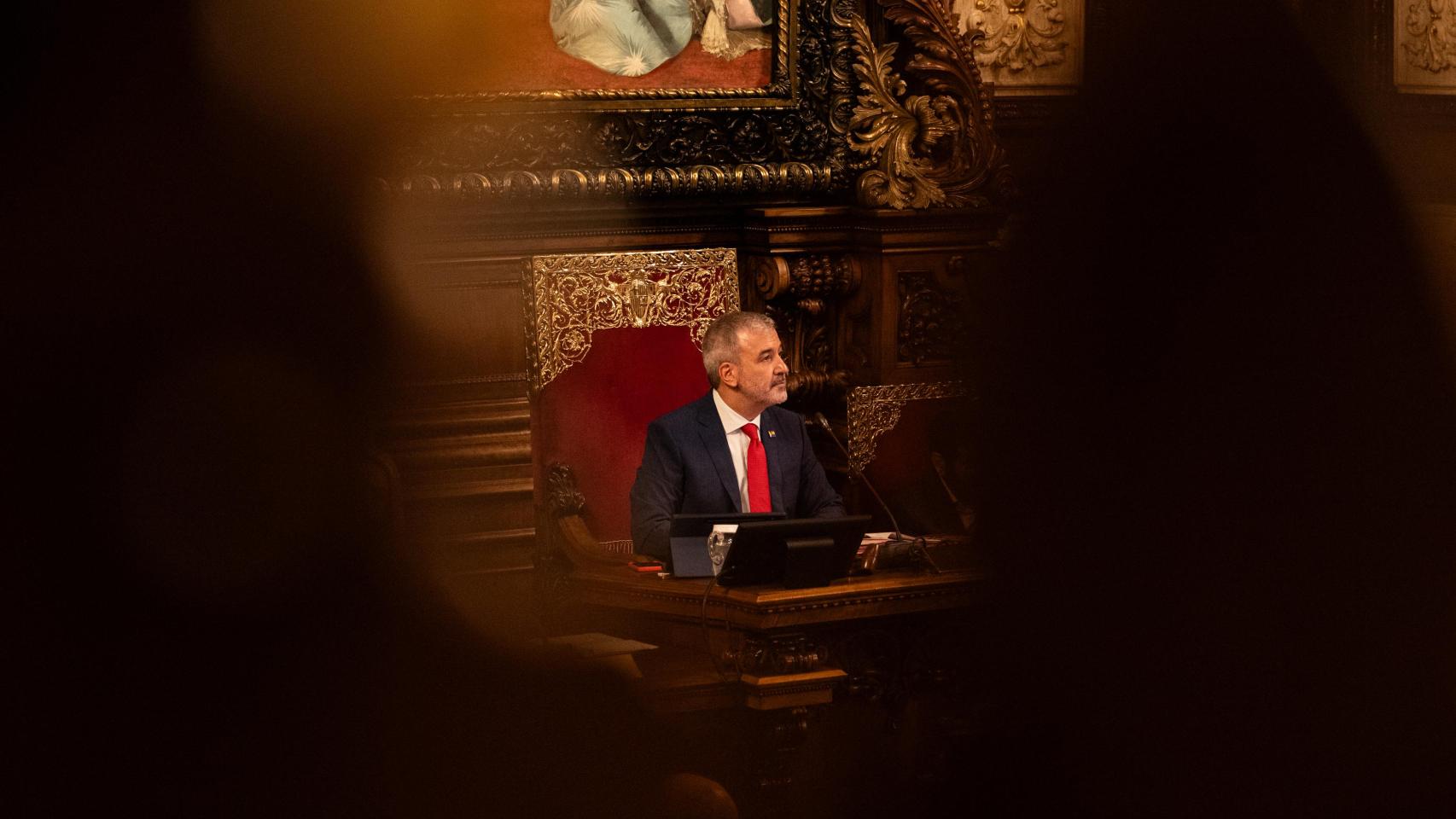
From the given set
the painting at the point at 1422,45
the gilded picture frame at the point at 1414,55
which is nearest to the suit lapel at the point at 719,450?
the gilded picture frame at the point at 1414,55

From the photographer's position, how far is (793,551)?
2.96m

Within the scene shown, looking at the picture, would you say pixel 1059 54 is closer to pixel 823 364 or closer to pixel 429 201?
pixel 823 364

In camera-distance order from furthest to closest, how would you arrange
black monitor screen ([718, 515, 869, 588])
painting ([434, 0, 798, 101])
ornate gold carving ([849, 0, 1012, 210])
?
ornate gold carving ([849, 0, 1012, 210]) < painting ([434, 0, 798, 101]) < black monitor screen ([718, 515, 869, 588])

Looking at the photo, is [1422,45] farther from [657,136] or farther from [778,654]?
[778,654]

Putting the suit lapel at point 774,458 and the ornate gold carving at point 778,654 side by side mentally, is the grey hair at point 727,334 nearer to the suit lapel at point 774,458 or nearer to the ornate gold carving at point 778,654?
the suit lapel at point 774,458

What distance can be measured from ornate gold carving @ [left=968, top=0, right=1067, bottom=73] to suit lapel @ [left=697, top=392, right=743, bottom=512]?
73.1 inches

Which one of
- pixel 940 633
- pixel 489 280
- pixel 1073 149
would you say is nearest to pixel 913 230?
pixel 489 280

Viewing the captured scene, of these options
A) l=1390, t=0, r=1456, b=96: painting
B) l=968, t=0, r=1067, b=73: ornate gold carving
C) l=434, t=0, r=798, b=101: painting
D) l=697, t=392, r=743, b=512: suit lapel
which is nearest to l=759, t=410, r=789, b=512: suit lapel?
l=697, t=392, r=743, b=512: suit lapel

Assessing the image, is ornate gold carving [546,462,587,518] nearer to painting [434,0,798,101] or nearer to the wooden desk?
the wooden desk

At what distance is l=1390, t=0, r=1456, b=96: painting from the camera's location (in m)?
4.86

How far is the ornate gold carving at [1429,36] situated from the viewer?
4.88 meters

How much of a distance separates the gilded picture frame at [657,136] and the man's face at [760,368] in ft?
2.83

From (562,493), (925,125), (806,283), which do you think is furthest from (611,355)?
(925,125)

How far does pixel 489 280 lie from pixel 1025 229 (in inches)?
138
